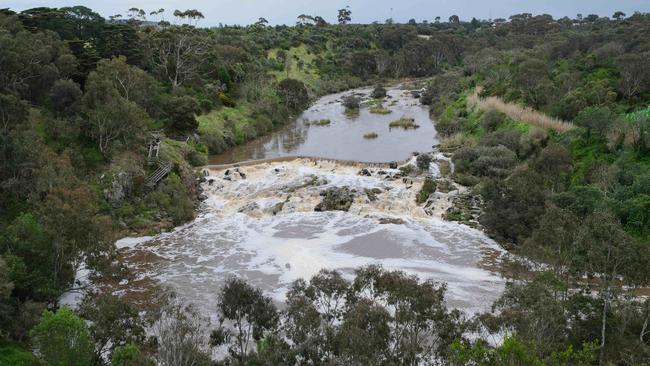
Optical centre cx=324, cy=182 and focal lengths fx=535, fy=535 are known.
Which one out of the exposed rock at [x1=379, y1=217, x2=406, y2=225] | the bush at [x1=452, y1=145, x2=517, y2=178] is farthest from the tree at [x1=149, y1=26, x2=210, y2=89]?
the exposed rock at [x1=379, y1=217, x2=406, y2=225]

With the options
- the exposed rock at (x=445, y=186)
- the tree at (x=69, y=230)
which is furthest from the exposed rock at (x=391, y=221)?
the tree at (x=69, y=230)

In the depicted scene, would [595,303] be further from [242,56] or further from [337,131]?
[242,56]

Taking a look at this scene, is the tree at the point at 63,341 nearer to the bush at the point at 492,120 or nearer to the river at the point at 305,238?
the river at the point at 305,238

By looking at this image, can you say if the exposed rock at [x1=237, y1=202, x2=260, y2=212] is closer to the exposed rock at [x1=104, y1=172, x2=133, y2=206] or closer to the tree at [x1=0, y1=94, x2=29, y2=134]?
the exposed rock at [x1=104, y1=172, x2=133, y2=206]

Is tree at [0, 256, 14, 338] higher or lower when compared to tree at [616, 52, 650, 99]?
lower

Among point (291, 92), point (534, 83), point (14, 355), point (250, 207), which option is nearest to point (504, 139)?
point (534, 83)
